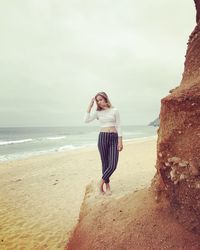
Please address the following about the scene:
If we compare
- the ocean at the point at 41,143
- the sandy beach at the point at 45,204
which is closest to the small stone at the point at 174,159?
the sandy beach at the point at 45,204

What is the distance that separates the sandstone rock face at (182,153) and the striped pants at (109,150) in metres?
1.45

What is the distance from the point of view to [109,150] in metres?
5.22

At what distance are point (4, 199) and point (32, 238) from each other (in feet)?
10.00

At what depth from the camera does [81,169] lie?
12.5 metres

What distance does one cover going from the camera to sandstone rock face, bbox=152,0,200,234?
3162 mm

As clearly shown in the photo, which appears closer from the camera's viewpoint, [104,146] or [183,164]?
[183,164]

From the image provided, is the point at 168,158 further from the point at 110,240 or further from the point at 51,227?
the point at 51,227

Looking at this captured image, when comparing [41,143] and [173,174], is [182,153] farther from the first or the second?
[41,143]

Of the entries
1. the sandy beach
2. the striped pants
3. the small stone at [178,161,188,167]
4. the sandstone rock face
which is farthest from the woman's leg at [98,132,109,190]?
the small stone at [178,161,188,167]

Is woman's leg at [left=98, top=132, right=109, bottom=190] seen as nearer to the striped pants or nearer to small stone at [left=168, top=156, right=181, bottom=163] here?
the striped pants

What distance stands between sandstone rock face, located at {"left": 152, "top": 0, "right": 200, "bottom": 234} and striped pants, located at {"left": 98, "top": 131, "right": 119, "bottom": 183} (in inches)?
57.1

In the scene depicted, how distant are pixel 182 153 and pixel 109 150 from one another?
6.76 ft

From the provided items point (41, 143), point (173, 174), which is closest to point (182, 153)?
point (173, 174)

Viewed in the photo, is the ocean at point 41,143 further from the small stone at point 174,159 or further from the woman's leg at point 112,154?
the small stone at point 174,159
